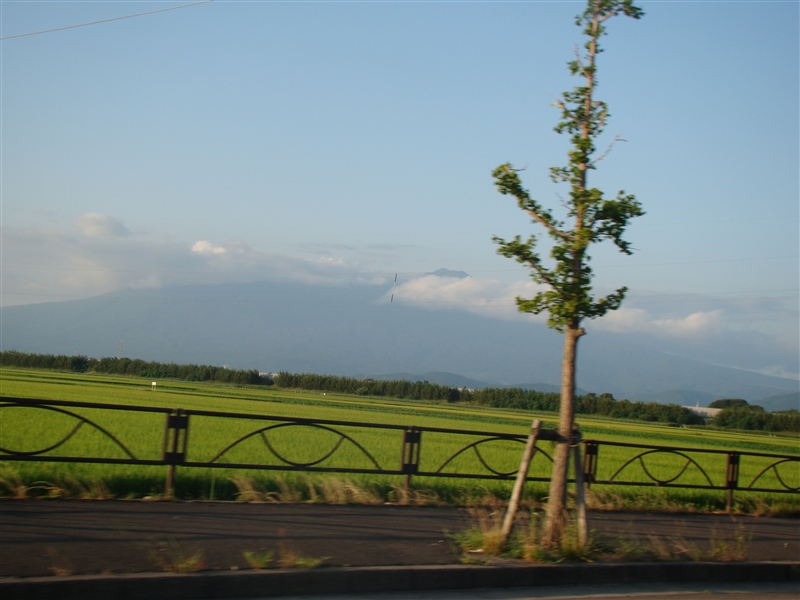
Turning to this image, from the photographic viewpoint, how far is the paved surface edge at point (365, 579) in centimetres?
573

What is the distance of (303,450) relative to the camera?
1802cm

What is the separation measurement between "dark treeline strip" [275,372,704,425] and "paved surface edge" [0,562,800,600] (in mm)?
82903

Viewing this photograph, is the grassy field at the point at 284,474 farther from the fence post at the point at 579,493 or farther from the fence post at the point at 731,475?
the fence post at the point at 579,493

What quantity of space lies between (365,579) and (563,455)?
9.38 feet

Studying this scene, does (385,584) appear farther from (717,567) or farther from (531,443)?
(717,567)

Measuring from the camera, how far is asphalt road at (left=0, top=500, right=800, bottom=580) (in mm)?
6488

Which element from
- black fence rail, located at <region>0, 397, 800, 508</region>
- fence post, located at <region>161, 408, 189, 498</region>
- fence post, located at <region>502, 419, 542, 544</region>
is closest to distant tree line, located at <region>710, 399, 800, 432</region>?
black fence rail, located at <region>0, 397, 800, 508</region>

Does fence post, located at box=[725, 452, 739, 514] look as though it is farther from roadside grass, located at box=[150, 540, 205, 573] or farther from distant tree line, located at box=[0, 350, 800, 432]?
distant tree line, located at box=[0, 350, 800, 432]

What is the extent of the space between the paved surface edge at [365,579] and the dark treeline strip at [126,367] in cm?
9770

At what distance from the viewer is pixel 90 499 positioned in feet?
30.0

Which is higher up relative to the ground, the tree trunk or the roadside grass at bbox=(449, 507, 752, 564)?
the tree trunk

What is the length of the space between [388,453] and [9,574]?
46.8ft

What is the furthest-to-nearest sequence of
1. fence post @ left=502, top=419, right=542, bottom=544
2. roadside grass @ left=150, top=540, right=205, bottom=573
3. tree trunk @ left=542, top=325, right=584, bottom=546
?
1. tree trunk @ left=542, top=325, right=584, bottom=546
2. fence post @ left=502, top=419, right=542, bottom=544
3. roadside grass @ left=150, top=540, right=205, bottom=573

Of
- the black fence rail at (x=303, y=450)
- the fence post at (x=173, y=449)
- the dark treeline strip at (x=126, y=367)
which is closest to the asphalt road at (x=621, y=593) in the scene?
the black fence rail at (x=303, y=450)
